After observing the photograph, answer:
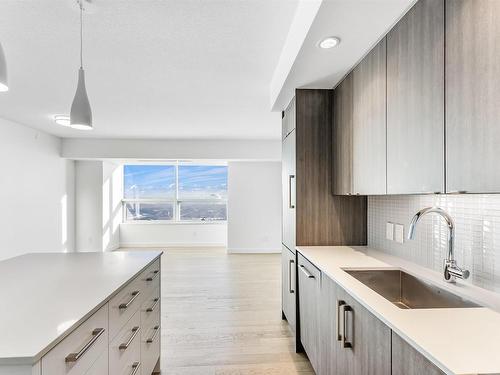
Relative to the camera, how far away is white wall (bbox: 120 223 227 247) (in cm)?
780

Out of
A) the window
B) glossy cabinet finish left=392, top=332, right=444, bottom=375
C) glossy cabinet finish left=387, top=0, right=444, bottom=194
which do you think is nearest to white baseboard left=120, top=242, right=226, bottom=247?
the window

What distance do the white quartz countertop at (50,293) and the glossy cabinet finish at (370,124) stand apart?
157 cm

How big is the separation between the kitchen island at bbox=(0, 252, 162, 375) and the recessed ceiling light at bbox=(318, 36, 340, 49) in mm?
1767

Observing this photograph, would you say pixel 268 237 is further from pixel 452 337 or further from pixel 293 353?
pixel 452 337

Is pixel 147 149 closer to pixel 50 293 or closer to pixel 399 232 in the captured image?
pixel 50 293

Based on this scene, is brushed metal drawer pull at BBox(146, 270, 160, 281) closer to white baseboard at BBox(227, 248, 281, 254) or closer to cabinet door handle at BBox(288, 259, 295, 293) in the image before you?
cabinet door handle at BBox(288, 259, 295, 293)

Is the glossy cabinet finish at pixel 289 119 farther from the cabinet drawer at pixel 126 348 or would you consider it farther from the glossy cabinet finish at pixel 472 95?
the cabinet drawer at pixel 126 348

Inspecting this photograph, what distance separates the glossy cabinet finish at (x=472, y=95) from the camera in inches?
39.5

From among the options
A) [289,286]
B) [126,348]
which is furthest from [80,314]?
[289,286]

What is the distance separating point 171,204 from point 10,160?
13.3ft

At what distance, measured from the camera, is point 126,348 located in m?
1.56

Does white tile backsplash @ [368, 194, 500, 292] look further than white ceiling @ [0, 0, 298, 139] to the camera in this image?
No

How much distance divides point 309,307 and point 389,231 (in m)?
0.85

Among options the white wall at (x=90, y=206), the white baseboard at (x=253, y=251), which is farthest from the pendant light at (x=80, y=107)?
the white baseboard at (x=253, y=251)
